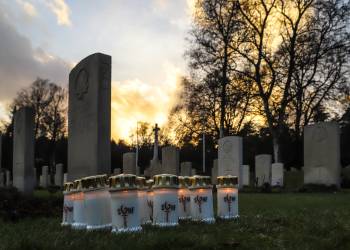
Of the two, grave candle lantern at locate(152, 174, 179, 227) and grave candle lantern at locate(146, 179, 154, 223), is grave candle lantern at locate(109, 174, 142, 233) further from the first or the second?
grave candle lantern at locate(146, 179, 154, 223)

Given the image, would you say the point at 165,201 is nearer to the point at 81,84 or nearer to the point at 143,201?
the point at 143,201

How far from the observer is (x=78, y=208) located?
24.8 feet

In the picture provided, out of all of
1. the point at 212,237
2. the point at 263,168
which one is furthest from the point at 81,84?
the point at 263,168

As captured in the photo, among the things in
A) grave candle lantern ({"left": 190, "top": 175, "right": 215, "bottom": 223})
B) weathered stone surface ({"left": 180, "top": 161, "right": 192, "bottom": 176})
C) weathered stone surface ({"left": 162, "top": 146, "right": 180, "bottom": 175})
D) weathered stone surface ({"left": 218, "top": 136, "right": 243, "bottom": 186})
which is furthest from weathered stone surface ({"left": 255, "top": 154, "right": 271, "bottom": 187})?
grave candle lantern ({"left": 190, "top": 175, "right": 215, "bottom": 223})

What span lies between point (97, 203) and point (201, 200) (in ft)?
5.80

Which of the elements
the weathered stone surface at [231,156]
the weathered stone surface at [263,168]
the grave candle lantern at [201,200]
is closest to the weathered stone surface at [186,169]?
the weathered stone surface at [263,168]

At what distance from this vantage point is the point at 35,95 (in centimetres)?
6881

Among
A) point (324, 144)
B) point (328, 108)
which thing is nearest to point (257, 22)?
point (328, 108)

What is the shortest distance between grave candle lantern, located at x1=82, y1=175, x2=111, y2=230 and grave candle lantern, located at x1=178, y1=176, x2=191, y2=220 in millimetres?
1491

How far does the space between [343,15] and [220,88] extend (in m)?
8.45

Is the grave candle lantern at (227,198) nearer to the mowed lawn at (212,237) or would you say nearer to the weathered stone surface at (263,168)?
the mowed lawn at (212,237)

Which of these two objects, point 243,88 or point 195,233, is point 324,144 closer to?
point 243,88

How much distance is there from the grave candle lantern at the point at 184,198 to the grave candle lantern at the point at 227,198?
2.14 feet

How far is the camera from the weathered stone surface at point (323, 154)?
21.8 meters
